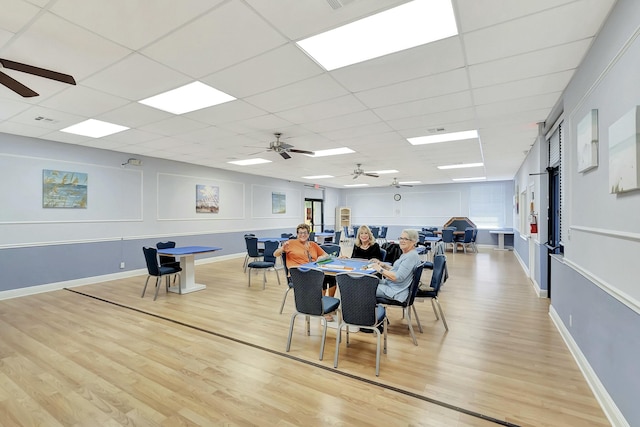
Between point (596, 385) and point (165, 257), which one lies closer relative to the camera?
point (596, 385)

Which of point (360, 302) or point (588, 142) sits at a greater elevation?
point (588, 142)

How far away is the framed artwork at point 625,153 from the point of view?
5.52 feet

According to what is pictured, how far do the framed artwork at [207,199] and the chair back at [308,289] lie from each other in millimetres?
6677

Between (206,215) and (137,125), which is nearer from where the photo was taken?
(137,125)

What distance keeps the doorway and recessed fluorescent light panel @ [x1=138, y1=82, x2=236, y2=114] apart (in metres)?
9.81

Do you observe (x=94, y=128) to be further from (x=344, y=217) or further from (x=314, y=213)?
(x=344, y=217)

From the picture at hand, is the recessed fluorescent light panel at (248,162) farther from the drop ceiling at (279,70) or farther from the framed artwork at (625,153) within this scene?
the framed artwork at (625,153)

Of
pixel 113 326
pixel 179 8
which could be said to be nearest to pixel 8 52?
pixel 179 8

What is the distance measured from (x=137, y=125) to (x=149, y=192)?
10.3 feet

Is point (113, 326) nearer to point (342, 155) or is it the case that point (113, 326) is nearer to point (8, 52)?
point (8, 52)

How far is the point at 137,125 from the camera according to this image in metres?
4.82

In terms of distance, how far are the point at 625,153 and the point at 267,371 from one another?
3125mm

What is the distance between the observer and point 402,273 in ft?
10.6

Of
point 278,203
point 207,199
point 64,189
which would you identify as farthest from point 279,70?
point 278,203
